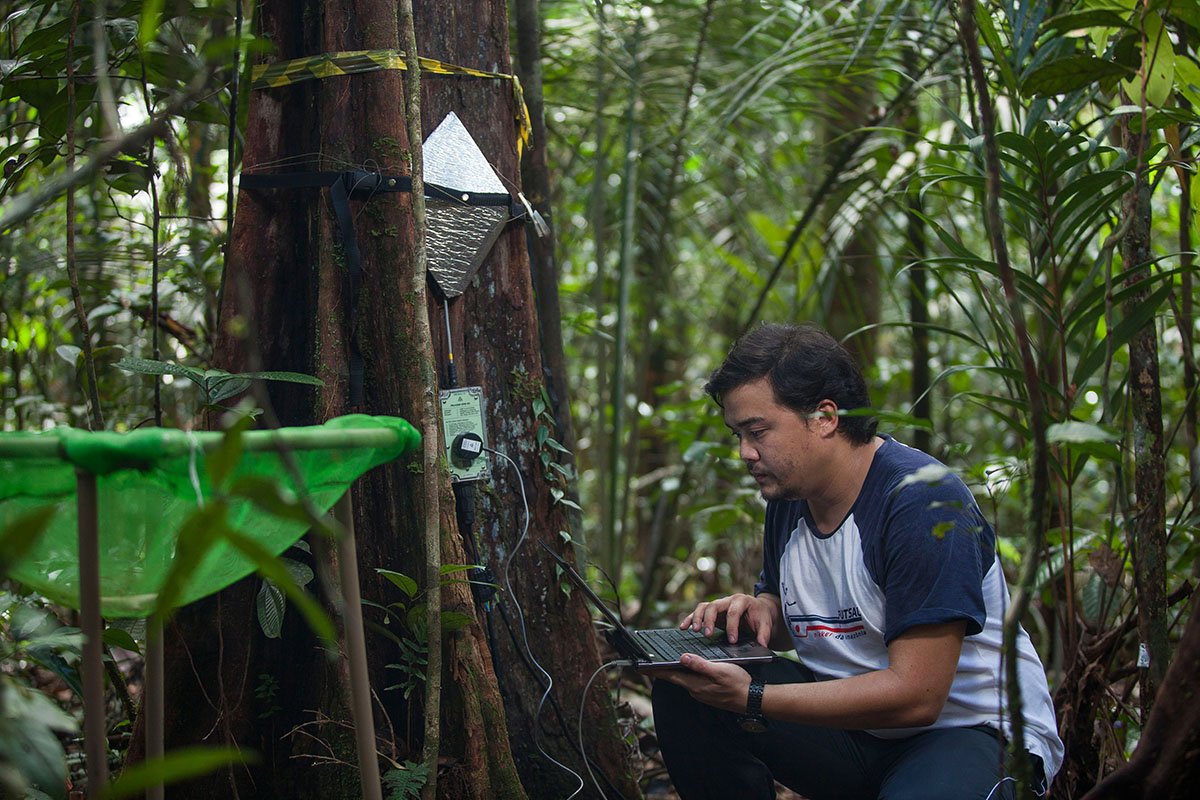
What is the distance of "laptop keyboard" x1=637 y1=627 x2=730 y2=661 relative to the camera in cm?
205

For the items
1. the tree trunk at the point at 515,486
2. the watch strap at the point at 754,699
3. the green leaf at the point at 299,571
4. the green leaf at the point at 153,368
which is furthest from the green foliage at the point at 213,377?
the watch strap at the point at 754,699

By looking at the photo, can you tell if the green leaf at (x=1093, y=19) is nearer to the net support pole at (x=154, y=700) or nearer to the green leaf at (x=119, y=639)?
the net support pole at (x=154, y=700)

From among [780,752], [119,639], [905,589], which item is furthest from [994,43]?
[119,639]

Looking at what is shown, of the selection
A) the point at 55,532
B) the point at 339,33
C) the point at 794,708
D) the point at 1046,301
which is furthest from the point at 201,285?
the point at 1046,301

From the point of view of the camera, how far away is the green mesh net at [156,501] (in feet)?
3.91

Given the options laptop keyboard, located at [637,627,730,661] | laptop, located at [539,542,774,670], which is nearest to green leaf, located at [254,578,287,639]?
laptop, located at [539,542,774,670]

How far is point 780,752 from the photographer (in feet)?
6.97

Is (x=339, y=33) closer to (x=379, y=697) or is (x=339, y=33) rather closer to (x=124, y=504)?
(x=124, y=504)

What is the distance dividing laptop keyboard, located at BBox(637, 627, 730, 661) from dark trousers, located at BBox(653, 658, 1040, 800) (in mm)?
104

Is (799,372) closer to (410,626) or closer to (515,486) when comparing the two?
(515,486)

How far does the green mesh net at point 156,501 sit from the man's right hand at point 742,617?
1.11 metres

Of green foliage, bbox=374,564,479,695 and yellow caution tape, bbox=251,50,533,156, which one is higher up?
yellow caution tape, bbox=251,50,533,156

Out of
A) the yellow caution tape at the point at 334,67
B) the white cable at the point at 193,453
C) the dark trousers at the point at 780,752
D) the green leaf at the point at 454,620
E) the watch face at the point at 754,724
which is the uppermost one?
the yellow caution tape at the point at 334,67

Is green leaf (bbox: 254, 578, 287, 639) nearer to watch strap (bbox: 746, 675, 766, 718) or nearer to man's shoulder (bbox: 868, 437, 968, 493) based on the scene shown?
watch strap (bbox: 746, 675, 766, 718)
